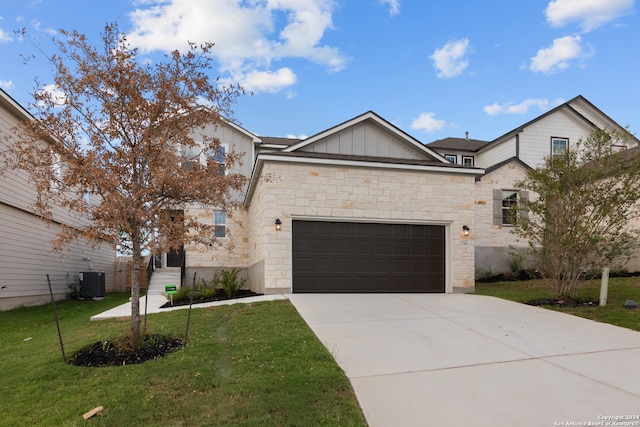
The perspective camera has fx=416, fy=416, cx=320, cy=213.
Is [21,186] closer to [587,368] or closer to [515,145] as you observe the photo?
[587,368]

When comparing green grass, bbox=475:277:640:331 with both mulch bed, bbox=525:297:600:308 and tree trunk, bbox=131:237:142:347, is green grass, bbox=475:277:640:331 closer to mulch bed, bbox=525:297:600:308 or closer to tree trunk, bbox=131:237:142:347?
mulch bed, bbox=525:297:600:308

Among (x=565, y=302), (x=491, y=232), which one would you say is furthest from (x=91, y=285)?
(x=565, y=302)

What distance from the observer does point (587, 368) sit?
5.21m

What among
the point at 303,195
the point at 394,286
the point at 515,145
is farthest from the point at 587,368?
the point at 515,145

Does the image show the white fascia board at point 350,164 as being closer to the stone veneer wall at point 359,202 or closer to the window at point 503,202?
the stone veneer wall at point 359,202

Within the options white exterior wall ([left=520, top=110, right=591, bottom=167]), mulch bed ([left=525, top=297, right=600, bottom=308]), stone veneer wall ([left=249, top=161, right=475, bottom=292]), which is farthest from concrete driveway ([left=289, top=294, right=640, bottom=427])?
white exterior wall ([left=520, top=110, right=591, bottom=167])

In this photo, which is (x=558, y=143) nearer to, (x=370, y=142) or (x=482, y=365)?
(x=370, y=142)

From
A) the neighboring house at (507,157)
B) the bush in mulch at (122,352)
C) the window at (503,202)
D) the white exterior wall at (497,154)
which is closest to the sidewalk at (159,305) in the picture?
the bush in mulch at (122,352)

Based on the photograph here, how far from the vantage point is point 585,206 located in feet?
31.2

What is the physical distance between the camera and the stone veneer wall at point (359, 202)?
11.5m

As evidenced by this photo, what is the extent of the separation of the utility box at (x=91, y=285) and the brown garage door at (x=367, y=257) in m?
10.2

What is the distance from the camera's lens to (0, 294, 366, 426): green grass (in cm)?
389

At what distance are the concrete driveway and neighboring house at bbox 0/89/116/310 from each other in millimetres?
10030

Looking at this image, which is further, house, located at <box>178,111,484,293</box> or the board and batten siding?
the board and batten siding
